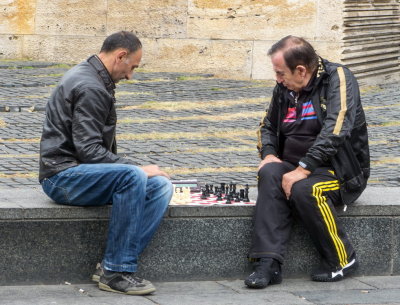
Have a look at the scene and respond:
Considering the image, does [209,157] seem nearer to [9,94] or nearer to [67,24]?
[9,94]

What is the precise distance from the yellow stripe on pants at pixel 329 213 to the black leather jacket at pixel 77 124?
1.15m

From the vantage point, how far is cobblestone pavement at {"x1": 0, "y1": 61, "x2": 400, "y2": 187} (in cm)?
871

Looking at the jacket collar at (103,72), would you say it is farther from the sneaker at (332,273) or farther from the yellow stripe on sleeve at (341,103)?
the sneaker at (332,273)

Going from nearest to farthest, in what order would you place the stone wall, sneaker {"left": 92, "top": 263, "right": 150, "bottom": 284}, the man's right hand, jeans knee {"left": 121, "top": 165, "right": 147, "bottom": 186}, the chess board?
jeans knee {"left": 121, "top": 165, "right": 147, "bottom": 186}, sneaker {"left": 92, "top": 263, "right": 150, "bottom": 284}, the chess board, the man's right hand, the stone wall

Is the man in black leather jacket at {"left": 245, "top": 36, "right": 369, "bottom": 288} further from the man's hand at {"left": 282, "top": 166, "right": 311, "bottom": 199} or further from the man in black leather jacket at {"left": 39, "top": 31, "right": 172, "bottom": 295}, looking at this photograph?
the man in black leather jacket at {"left": 39, "top": 31, "right": 172, "bottom": 295}

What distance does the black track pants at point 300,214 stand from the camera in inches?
234

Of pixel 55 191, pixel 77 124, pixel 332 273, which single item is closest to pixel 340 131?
pixel 332 273

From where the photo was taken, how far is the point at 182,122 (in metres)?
11.3

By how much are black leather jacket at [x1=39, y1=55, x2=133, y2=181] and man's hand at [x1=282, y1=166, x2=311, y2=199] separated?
3.16 feet

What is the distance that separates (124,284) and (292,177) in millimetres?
1177

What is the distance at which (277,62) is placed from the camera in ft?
20.2

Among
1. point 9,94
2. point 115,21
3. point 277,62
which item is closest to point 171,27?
point 115,21

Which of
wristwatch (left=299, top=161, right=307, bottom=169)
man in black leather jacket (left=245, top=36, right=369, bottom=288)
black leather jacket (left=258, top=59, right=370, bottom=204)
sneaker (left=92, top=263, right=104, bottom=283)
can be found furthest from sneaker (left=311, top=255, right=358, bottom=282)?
sneaker (left=92, top=263, right=104, bottom=283)

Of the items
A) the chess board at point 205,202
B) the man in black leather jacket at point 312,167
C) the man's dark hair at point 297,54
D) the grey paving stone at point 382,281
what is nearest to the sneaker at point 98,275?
the chess board at point 205,202
